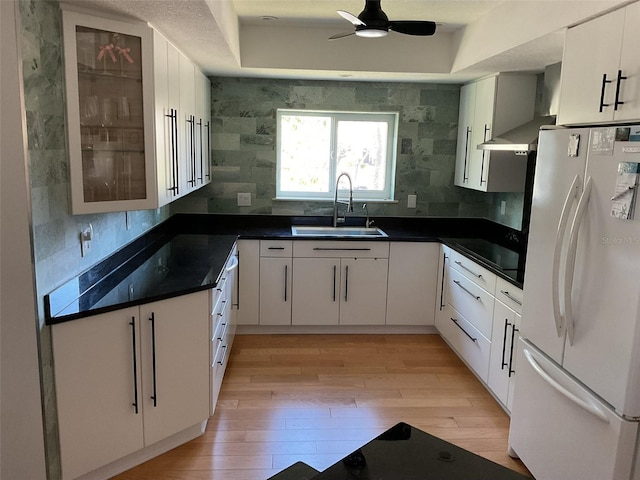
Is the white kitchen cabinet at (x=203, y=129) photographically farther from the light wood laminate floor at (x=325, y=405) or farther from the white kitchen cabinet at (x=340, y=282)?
the light wood laminate floor at (x=325, y=405)

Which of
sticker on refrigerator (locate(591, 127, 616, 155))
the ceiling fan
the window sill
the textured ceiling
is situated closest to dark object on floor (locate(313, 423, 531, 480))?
sticker on refrigerator (locate(591, 127, 616, 155))

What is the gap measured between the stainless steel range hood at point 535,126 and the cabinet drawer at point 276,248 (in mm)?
1651

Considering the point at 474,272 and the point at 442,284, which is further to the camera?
the point at 442,284

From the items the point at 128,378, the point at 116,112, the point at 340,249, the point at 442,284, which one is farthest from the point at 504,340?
the point at 116,112

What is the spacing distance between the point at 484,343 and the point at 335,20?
242cm

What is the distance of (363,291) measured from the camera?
163 inches

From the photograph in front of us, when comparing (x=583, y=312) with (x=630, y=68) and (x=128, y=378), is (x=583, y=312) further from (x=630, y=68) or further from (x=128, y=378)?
(x=128, y=378)

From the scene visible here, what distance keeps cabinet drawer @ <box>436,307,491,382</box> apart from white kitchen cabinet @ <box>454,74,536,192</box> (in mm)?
1039

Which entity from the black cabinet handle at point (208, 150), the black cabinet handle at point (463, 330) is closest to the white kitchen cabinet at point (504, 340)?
the black cabinet handle at point (463, 330)

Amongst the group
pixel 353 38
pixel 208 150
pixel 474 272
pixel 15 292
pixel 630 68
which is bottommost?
pixel 474 272

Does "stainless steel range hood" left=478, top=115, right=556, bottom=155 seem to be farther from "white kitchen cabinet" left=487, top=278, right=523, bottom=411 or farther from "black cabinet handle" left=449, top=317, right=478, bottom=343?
"black cabinet handle" left=449, top=317, right=478, bottom=343

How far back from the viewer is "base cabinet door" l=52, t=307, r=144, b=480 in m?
2.11

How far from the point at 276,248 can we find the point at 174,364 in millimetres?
1664

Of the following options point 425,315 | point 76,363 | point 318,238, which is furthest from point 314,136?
point 76,363
